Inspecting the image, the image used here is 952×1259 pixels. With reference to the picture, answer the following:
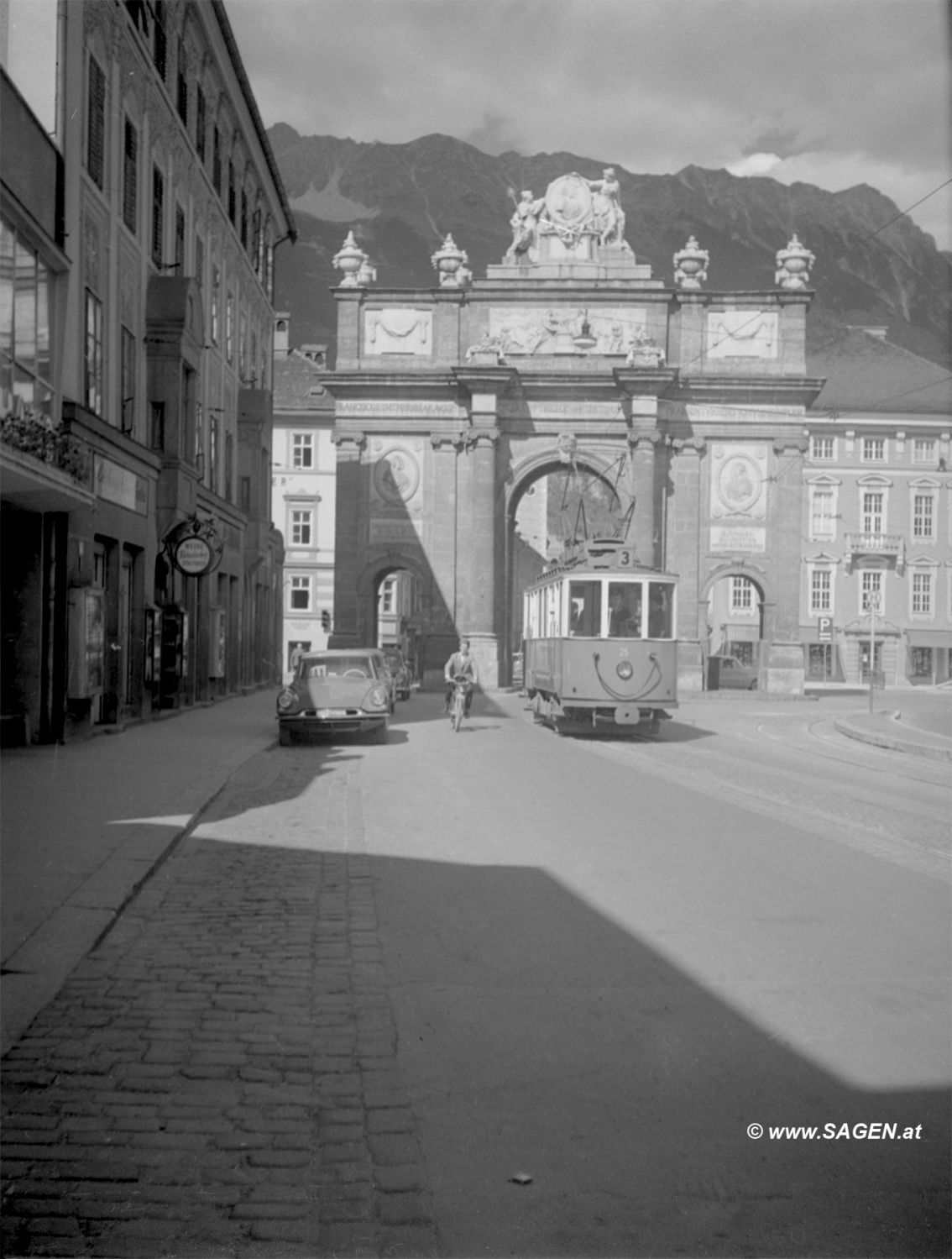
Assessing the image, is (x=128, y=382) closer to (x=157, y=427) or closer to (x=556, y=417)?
(x=157, y=427)

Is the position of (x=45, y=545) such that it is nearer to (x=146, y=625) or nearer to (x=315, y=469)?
(x=146, y=625)

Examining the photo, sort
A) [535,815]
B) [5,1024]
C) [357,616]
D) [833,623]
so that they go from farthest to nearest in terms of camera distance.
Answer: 1. [357,616]
2. [833,623]
3. [535,815]
4. [5,1024]

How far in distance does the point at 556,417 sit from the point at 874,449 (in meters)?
→ 13.7

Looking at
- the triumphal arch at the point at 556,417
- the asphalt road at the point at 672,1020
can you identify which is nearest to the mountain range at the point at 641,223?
the triumphal arch at the point at 556,417

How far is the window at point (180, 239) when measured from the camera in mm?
28222

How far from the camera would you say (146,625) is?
2509cm

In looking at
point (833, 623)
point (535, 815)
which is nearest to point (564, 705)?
point (535, 815)

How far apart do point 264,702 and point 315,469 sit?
38.9 meters

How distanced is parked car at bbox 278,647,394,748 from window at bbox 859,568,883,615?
1308cm

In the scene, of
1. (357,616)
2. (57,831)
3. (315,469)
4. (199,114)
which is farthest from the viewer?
(315,469)

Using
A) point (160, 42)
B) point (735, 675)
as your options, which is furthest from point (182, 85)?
point (735, 675)

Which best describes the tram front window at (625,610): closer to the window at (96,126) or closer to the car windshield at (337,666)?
the car windshield at (337,666)

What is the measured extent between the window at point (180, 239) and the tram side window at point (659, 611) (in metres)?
11.8

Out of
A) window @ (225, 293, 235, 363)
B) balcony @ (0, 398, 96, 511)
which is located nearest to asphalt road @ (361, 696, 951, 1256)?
balcony @ (0, 398, 96, 511)
